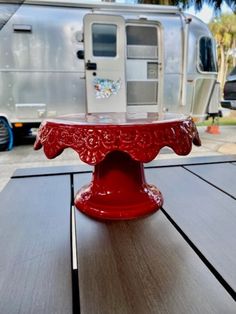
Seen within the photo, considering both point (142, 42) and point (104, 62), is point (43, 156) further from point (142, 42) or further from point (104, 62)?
point (142, 42)

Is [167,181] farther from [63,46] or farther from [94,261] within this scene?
[63,46]

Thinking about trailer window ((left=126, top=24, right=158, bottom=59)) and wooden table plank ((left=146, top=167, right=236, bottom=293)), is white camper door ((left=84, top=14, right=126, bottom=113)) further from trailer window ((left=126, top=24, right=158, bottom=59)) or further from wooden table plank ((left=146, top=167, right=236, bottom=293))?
wooden table plank ((left=146, top=167, right=236, bottom=293))

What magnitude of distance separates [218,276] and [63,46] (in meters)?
3.59

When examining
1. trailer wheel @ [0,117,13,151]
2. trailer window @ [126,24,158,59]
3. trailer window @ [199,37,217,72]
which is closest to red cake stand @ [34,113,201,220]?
trailer wheel @ [0,117,13,151]

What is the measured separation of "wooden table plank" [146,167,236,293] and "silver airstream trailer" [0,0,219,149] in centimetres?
290

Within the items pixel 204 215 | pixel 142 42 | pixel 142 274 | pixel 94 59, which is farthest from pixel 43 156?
pixel 142 274

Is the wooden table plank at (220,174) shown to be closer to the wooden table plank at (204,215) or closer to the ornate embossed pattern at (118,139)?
the wooden table plank at (204,215)

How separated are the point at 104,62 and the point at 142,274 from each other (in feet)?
11.5

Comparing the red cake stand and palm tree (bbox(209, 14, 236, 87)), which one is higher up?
palm tree (bbox(209, 14, 236, 87))

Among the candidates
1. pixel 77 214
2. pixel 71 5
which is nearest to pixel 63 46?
pixel 71 5

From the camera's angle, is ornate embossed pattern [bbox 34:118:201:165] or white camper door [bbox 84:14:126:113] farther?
white camper door [bbox 84:14:126:113]

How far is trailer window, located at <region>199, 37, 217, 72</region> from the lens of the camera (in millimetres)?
3992

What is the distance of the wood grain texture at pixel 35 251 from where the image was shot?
0.42 m

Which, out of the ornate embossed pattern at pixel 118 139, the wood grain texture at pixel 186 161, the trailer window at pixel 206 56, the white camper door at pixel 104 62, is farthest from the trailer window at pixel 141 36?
the ornate embossed pattern at pixel 118 139
